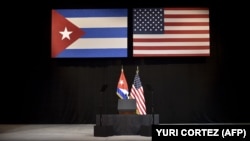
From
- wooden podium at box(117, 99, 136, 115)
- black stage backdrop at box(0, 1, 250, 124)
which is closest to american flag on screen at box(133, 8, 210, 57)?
black stage backdrop at box(0, 1, 250, 124)

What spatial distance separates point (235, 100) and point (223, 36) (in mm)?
1695

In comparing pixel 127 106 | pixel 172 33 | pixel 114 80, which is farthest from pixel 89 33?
pixel 127 106

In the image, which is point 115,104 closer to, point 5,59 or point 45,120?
point 45,120

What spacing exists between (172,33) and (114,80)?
1942 mm

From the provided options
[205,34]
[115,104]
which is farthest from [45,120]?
[205,34]

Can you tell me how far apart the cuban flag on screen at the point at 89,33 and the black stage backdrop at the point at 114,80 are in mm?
421

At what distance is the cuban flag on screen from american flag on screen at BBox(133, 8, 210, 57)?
43 centimetres

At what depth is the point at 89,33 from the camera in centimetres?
1001

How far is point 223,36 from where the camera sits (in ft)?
33.7

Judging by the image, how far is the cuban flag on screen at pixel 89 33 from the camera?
9938 millimetres

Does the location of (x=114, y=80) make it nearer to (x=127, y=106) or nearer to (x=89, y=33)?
(x=89, y=33)

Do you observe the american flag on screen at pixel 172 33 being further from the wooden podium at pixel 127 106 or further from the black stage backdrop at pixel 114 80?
the wooden podium at pixel 127 106

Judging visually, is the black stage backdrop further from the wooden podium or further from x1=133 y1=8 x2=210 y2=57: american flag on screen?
the wooden podium

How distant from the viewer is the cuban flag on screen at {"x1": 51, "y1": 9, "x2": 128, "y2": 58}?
32.6ft
